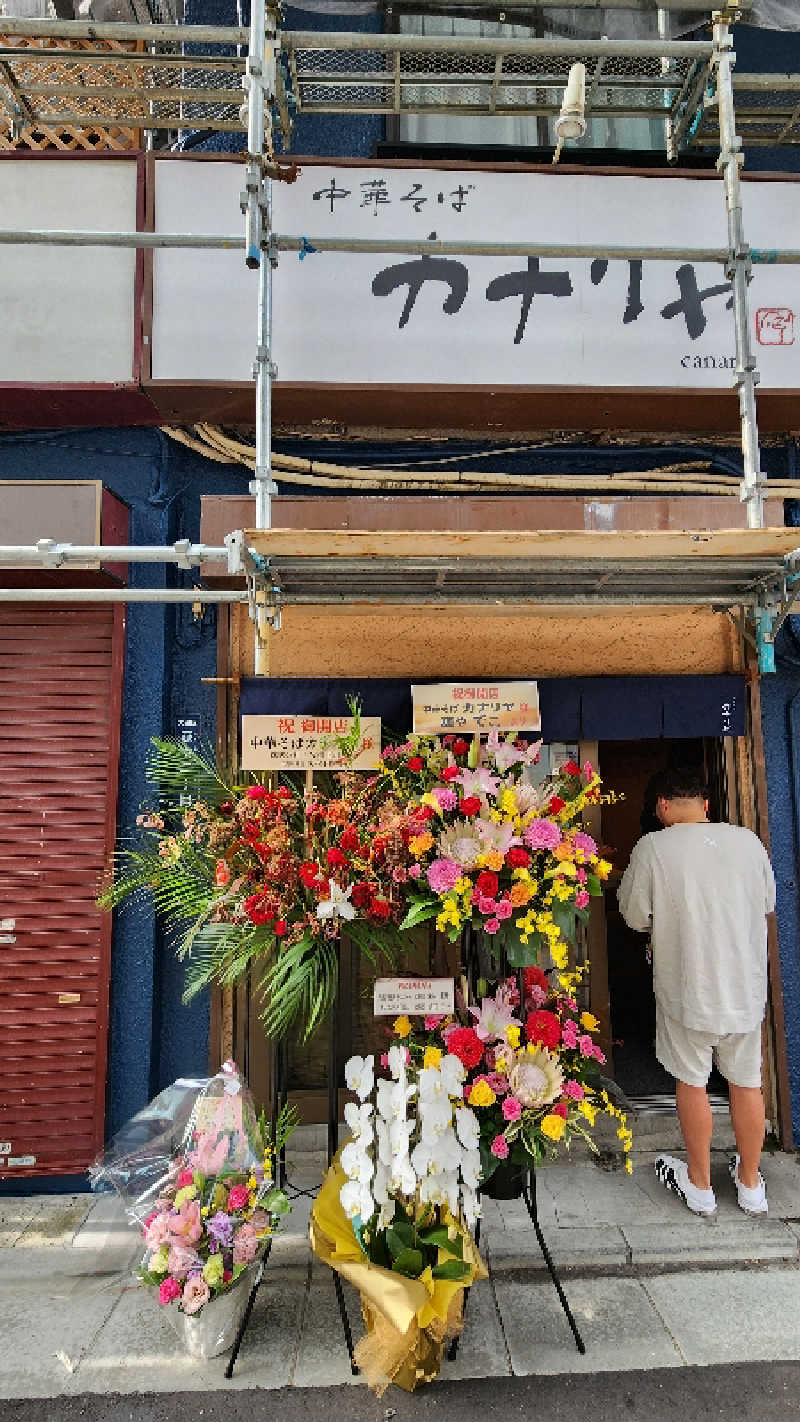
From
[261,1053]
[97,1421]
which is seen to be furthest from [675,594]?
[97,1421]

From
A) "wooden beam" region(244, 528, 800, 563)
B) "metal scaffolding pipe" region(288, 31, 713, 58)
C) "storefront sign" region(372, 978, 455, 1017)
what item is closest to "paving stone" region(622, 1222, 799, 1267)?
"storefront sign" region(372, 978, 455, 1017)

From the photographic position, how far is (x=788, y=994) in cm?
543

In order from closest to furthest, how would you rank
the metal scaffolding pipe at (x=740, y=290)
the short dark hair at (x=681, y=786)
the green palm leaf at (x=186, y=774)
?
the metal scaffolding pipe at (x=740, y=290) → the green palm leaf at (x=186, y=774) → the short dark hair at (x=681, y=786)

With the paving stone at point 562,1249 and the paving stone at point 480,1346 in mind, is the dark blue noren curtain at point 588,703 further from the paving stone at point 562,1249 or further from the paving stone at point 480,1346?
the paving stone at point 480,1346

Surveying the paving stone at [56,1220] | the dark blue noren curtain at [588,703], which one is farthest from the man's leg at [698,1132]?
the paving stone at [56,1220]

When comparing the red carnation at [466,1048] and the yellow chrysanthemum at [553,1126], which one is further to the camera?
the red carnation at [466,1048]

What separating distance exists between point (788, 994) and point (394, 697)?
3.40 metres

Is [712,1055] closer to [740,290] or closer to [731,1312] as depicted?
[731,1312]

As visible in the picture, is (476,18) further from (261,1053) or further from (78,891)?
(261,1053)

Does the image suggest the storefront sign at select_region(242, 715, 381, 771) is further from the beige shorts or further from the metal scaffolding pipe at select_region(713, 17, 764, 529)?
the metal scaffolding pipe at select_region(713, 17, 764, 529)

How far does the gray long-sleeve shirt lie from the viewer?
447cm

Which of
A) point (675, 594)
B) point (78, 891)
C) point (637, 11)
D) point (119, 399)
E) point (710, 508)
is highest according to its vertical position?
point (637, 11)

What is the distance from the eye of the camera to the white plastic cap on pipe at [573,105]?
150 inches

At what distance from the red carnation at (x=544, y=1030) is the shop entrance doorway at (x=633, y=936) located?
1.91 meters
